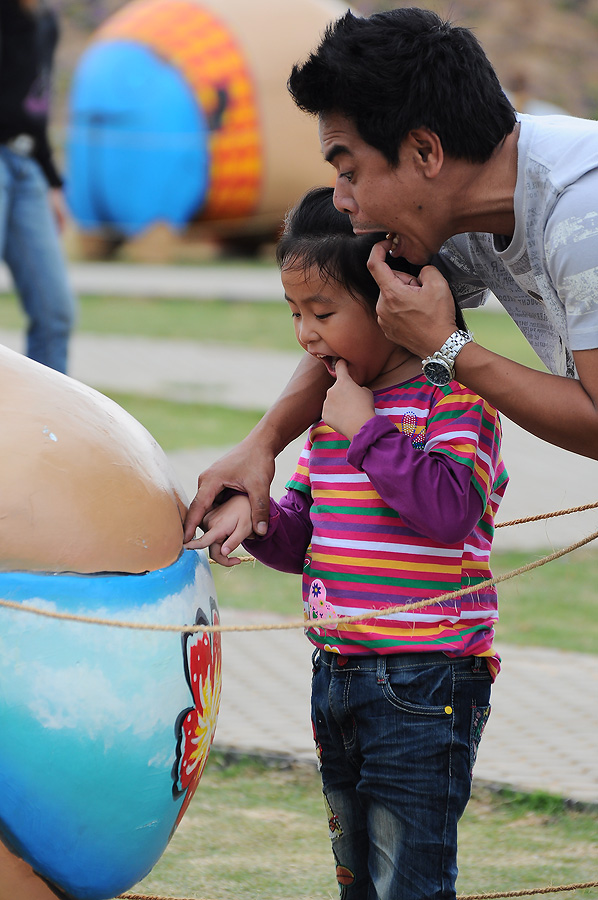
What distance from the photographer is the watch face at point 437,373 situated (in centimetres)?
217

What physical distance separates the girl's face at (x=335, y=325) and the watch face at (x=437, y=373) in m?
Result: 0.19

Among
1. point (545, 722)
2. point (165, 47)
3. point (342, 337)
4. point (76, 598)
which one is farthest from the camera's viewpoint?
point (165, 47)

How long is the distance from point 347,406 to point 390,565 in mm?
316

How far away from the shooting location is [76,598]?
2162 millimetres

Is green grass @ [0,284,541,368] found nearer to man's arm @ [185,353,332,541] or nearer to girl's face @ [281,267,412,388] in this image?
man's arm @ [185,353,332,541]

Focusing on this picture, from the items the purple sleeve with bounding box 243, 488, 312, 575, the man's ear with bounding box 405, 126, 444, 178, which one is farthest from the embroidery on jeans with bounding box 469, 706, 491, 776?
the man's ear with bounding box 405, 126, 444, 178

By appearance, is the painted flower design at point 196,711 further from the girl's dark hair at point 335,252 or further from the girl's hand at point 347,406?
the girl's dark hair at point 335,252

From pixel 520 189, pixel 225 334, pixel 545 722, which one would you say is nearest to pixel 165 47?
pixel 225 334

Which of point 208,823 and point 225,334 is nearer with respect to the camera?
point 208,823

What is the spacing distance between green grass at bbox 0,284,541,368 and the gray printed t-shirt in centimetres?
814

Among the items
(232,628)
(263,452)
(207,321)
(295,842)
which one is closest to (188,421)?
(207,321)

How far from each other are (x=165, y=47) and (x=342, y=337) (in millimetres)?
14314

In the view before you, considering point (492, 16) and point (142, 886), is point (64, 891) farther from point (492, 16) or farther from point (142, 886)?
point (492, 16)

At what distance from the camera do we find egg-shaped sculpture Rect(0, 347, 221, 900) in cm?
212
